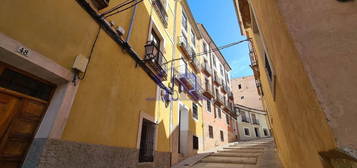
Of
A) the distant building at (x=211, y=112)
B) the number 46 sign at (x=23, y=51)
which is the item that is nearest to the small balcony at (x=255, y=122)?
the distant building at (x=211, y=112)

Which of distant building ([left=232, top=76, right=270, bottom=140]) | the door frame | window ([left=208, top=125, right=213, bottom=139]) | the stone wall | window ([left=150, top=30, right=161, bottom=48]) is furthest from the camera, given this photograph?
distant building ([left=232, top=76, right=270, bottom=140])

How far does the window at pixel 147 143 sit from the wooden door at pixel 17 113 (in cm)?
323

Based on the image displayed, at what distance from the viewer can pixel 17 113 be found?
256 cm

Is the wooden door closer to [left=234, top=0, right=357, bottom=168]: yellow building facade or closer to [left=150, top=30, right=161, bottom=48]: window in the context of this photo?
[left=234, top=0, right=357, bottom=168]: yellow building facade

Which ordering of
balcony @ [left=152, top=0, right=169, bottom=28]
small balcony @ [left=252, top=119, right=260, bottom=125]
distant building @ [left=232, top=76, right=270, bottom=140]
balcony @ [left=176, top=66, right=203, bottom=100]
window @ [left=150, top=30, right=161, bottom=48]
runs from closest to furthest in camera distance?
window @ [left=150, top=30, right=161, bottom=48]
balcony @ [left=152, top=0, right=169, bottom=28]
balcony @ [left=176, top=66, right=203, bottom=100]
distant building @ [left=232, top=76, right=270, bottom=140]
small balcony @ [left=252, top=119, right=260, bottom=125]

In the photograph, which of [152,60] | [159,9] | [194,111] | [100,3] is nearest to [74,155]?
[100,3]

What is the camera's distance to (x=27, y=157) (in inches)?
97.2

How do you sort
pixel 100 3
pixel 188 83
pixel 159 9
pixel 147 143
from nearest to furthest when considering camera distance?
pixel 100 3 → pixel 147 143 → pixel 159 9 → pixel 188 83

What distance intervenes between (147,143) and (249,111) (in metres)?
26.1

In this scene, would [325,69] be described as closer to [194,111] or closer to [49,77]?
[49,77]

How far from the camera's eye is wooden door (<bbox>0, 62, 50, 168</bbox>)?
238 centimetres

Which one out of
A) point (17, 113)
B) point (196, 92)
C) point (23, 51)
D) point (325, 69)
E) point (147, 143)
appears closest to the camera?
point (325, 69)

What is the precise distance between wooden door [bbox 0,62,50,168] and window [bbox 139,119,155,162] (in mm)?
3226

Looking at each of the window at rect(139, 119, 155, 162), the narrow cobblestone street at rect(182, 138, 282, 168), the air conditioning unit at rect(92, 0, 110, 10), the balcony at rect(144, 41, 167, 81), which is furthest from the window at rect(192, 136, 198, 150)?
the air conditioning unit at rect(92, 0, 110, 10)
